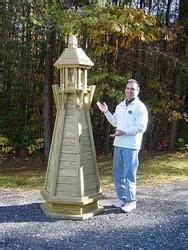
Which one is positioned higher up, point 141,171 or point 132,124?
point 132,124

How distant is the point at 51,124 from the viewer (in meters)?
10.6

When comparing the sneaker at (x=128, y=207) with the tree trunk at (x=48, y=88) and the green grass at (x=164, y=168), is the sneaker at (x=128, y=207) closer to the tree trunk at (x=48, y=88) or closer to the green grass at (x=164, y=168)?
the green grass at (x=164, y=168)

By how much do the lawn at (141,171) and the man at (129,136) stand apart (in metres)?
2.00

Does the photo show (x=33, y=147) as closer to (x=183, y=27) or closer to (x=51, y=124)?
(x=51, y=124)

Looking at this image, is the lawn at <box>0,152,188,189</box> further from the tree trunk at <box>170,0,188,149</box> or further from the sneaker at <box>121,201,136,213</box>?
the sneaker at <box>121,201,136,213</box>

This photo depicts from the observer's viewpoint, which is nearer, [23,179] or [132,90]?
[132,90]

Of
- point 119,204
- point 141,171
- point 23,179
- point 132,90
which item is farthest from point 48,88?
point 132,90

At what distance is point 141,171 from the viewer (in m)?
8.78

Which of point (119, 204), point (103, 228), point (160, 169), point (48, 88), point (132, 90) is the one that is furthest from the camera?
point (48, 88)

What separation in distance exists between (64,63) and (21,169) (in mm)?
4509

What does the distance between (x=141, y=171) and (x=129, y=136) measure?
3469mm

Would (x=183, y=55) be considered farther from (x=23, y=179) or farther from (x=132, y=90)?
Answer: (x=132, y=90)

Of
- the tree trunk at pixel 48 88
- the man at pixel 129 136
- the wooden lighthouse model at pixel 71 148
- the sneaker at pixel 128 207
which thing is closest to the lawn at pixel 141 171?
the tree trunk at pixel 48 88

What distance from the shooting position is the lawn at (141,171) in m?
7.88
